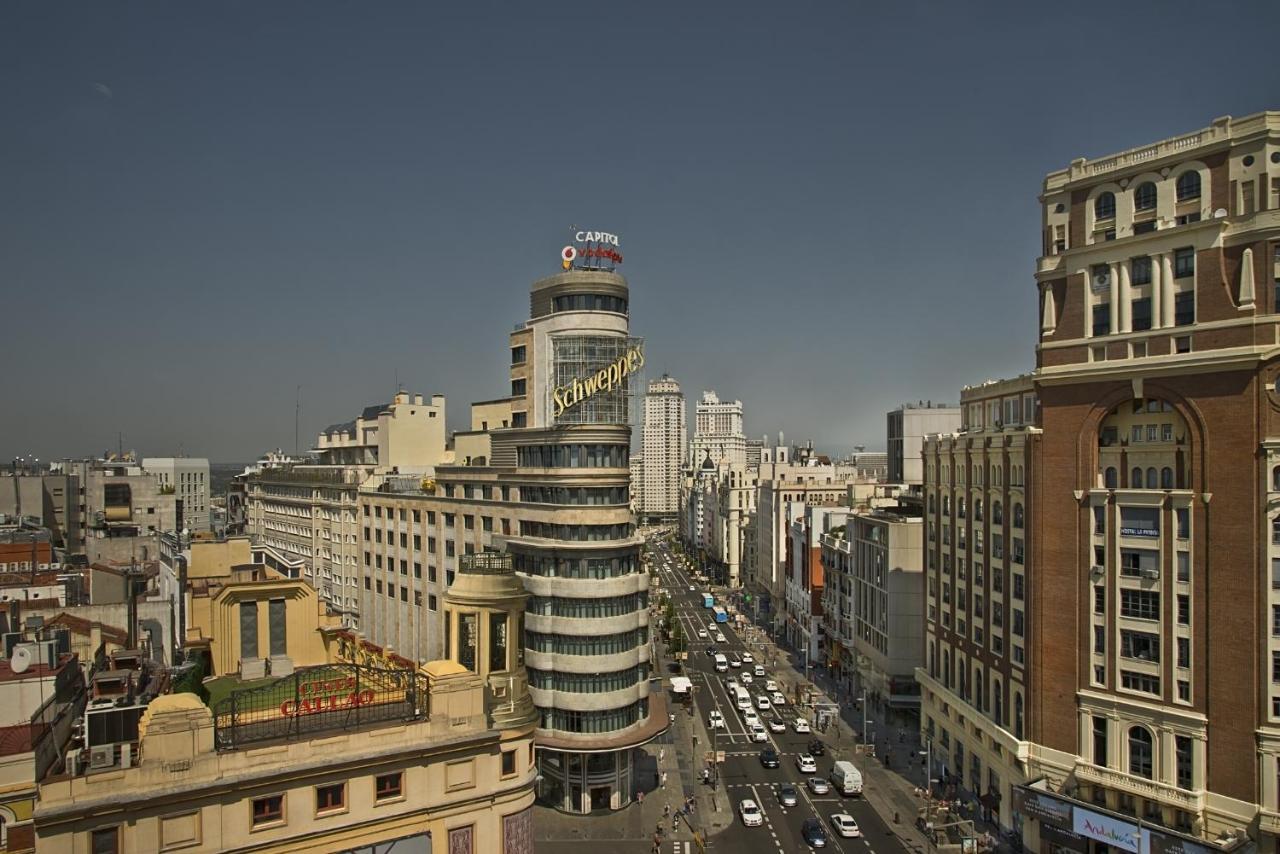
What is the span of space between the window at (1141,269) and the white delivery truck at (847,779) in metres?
42.5

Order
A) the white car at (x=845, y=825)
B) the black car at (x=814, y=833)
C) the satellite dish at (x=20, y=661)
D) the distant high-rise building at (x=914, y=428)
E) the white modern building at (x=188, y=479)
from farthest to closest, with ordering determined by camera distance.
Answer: the white modern building at (x=188, y=479) → the distant high-rise building at (x=914, y=428) → the white car at (x=845, y=825) → the black car at (x=814, y=833) → the satellite dish at (x=20, y=661)

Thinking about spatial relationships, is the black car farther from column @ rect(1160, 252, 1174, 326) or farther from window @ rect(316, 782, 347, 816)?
column @ rect(1160, 252, 1174, 326)

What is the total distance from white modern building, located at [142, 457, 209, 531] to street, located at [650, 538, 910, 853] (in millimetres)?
105126

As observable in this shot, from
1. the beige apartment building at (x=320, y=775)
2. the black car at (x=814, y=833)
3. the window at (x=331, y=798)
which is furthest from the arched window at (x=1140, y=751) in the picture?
the window at (x=331, y=798)

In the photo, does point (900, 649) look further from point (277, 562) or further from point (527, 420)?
point (277, 562)

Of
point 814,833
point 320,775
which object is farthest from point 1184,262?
point 320,775

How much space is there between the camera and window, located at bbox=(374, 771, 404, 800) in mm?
30125

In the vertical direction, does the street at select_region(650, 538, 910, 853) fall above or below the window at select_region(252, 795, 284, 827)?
below

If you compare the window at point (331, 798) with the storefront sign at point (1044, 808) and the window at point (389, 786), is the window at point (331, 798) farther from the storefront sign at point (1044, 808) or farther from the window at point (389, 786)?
the storefront sign at point (1044, 808)

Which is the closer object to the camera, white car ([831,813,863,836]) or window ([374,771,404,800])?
window ([374,771,404,800])

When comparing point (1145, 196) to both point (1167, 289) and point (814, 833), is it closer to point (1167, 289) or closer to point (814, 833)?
point (1167, 289)

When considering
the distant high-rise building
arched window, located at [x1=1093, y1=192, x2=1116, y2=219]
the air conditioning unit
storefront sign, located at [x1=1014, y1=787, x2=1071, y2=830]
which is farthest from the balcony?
the distant high-rise building

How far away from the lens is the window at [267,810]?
2823 centimetres

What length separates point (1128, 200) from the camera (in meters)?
53.8
